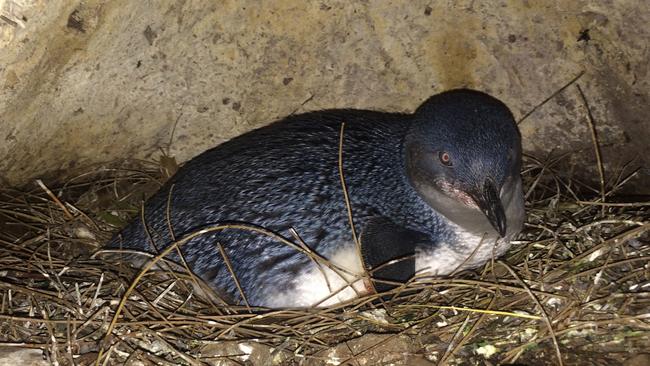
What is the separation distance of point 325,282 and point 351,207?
0.37 meters

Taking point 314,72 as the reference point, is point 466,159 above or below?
below

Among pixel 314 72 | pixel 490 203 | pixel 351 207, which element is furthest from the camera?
pixel 314 72

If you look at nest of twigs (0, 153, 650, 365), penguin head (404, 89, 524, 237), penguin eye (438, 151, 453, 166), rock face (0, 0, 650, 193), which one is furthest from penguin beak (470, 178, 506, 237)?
rock face (0, 0, 650, 193)

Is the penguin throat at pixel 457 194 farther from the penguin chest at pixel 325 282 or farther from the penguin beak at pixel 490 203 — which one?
the penguin chest at pixel 325 282

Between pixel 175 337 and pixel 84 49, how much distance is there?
1386 millimetres

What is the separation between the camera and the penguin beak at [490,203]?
3.15 meters

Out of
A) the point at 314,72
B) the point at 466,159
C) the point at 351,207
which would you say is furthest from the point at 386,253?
the point at 314,72

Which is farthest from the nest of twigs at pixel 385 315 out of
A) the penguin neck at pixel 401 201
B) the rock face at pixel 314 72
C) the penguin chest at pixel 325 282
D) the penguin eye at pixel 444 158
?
the rock face at pixel 314 72

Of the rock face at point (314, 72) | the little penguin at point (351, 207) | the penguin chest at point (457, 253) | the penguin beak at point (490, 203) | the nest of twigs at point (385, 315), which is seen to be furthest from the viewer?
the rock face at point (314, 72)

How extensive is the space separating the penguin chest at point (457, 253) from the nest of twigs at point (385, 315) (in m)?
0.08

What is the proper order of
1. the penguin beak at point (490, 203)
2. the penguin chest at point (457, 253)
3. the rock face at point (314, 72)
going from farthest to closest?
1. the rock face at point (314, 72)
2. the penguin chest at point (457, 253)
3. the penguin beak at point (490, 203)

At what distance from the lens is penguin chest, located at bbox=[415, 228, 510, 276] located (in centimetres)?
350

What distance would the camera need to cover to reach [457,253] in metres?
3.57

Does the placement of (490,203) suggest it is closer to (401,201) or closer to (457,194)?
(457,194)
